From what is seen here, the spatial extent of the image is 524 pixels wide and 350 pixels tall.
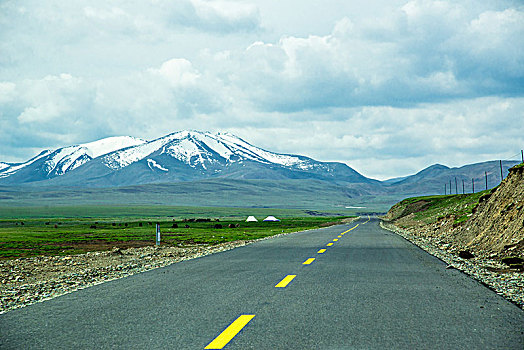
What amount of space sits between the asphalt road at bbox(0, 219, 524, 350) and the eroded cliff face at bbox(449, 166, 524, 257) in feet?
23.6

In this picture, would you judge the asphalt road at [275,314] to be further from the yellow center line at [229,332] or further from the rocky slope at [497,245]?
the rocky slope at [497,245]

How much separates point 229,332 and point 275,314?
1302 mm

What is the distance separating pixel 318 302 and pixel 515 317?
314cm

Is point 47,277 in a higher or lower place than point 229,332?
lower

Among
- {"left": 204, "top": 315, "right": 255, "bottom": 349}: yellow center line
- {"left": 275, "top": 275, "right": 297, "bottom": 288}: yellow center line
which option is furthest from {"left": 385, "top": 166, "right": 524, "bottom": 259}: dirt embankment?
{"left": 204, "top": 315, "right": 255, "bottom": 349}: yellow center line

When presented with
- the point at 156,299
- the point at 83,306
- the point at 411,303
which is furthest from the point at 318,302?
the point at 83,306

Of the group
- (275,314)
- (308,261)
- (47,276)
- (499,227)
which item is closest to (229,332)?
(275,314)

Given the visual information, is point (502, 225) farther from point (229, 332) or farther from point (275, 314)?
point (229, 332)

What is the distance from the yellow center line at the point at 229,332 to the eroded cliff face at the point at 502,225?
505 inches

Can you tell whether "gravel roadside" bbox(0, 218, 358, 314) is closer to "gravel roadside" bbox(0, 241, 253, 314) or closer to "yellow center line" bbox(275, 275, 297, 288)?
"gravel roadside" bbox(0, 241, 253, 314)

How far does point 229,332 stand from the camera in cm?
716

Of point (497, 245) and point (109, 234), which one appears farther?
point (109, 234)

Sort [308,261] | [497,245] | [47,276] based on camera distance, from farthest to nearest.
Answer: [497,245] < [47,276] < [308,261]

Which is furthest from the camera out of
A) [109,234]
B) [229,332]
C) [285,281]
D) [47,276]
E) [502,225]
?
[109,234]
